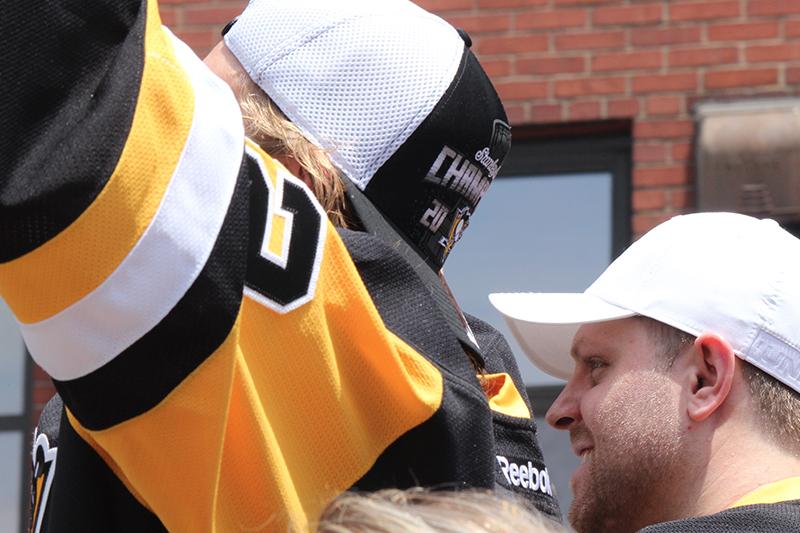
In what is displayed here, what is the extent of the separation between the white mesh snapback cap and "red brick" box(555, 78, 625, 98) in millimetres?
3260

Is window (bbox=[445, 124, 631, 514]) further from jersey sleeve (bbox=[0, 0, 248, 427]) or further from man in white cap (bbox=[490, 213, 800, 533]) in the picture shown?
jersey sleeve (bbox=[0, 0, 248, 427])

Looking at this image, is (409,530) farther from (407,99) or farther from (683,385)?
(683,385)

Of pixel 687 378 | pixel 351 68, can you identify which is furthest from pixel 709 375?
pixel 351 68

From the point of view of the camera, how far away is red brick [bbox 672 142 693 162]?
15.8 feet

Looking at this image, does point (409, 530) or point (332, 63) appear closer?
point (409, 530)

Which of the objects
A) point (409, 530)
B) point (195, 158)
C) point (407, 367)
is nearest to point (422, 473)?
point (407, 367)

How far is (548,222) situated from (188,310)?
4040mm

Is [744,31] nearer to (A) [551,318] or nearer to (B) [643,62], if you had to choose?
(B) [643,62]

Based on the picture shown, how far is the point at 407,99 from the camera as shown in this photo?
1597mm

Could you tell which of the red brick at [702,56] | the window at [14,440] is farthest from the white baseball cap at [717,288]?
the window at [14,440]

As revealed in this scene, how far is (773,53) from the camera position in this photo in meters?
4.78

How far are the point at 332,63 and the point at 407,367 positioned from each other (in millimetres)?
480

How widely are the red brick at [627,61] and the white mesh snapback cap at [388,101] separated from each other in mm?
3259

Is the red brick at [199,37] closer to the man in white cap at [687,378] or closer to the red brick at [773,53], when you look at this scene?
the red brick at [773,53]
